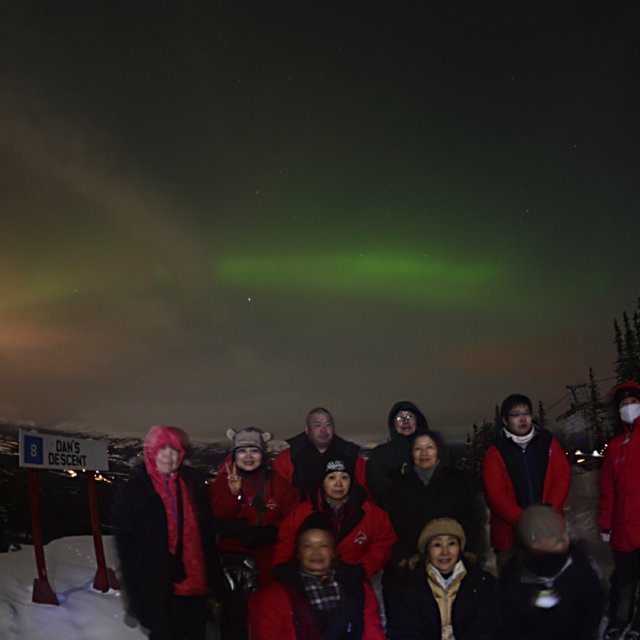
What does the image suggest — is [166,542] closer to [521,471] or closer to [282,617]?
[282,617]

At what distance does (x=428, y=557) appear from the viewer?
4598 millimetres

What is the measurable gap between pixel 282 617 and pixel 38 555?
369 cm

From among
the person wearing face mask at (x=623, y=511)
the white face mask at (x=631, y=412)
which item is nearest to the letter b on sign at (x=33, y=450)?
the person wearing face mask at (x=623, y=511)

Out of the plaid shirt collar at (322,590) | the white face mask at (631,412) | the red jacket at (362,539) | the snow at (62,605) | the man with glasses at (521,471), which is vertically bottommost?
the snow at (62,605)

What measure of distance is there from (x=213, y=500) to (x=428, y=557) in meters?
1.65

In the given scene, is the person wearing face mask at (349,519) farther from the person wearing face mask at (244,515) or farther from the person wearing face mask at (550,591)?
the person wearing face mask at (550,591)

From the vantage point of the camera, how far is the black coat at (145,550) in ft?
14.8

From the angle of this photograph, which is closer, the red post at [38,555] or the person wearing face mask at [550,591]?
the person wearing face mask at [550,591]

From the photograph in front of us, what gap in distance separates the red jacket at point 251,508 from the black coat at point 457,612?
112 centimetres

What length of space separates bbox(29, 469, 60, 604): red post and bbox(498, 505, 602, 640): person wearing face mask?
4493mm

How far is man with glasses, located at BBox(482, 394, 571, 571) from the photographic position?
5.52 meters

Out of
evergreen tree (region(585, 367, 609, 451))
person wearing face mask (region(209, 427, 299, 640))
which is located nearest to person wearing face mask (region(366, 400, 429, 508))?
person wearing face mask (region(209, 427, 299, 640))

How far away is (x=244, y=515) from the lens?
5.12 meters

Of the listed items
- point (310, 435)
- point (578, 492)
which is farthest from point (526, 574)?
point (578, 492)
